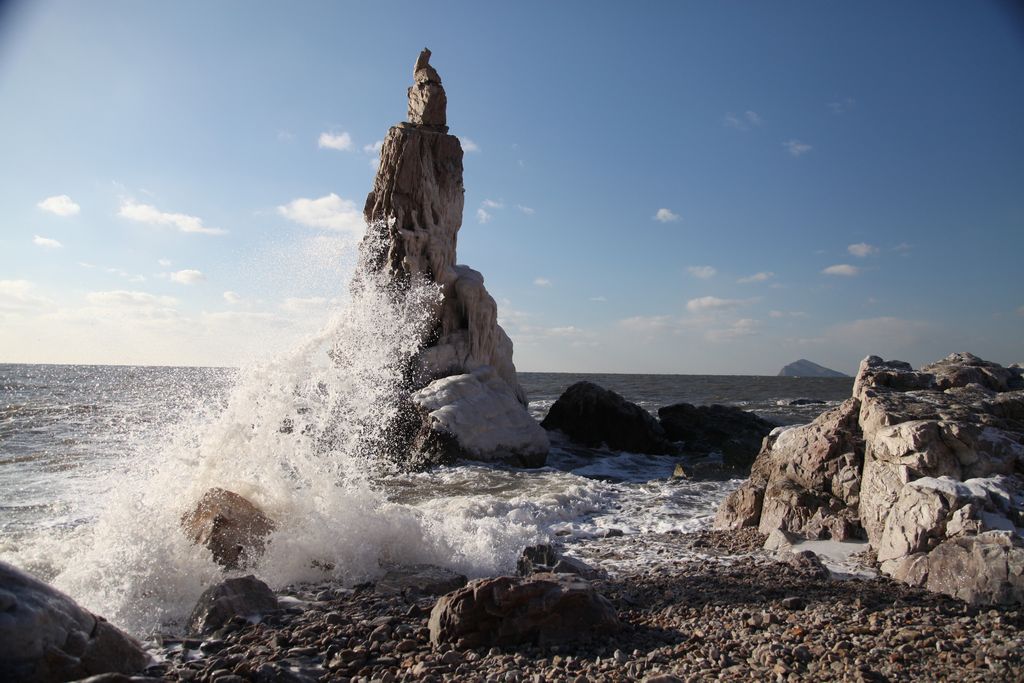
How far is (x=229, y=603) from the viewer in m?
5.11

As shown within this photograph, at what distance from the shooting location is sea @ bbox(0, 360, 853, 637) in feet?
20.3

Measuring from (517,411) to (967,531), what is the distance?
1127 centimetres

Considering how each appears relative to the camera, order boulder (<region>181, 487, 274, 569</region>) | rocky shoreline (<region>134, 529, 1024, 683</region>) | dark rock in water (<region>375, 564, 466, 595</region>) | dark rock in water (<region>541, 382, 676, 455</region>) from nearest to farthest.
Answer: rocky shoreline (<region>134, 529, 1024, 683</region>) → dark rock in water (<region>375, 564, 466, 595</region>) → boulder (<region>181, 487, 274, 569</region>) → dark rock in water (<region>541, 382, 676, 455</region>)

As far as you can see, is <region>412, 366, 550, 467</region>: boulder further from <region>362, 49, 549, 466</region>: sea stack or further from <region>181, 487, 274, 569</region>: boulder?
<region>181, 487, 274, 569</region>: boulder

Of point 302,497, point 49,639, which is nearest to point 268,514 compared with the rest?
point 302,497

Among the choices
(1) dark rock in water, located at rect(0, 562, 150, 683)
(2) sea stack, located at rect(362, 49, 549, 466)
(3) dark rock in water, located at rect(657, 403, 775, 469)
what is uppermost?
(2) sea stack, located at rect(362, 49, 549, 466)

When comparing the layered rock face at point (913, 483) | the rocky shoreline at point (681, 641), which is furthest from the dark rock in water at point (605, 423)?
the rocky shoreline at point (681, 641)

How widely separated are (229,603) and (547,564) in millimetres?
2956

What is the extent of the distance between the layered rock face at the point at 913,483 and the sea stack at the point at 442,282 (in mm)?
7436

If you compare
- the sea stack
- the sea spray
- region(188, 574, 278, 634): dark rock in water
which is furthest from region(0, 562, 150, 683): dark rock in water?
the sea stack

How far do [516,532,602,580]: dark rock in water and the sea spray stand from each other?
11.7 inches

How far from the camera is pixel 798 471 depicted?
315 inches

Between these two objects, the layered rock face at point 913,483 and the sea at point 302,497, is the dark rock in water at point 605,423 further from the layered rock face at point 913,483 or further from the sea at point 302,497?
the layered rock face at point 913,483

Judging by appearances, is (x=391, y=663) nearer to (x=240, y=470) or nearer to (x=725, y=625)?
(x=725, y=625)
